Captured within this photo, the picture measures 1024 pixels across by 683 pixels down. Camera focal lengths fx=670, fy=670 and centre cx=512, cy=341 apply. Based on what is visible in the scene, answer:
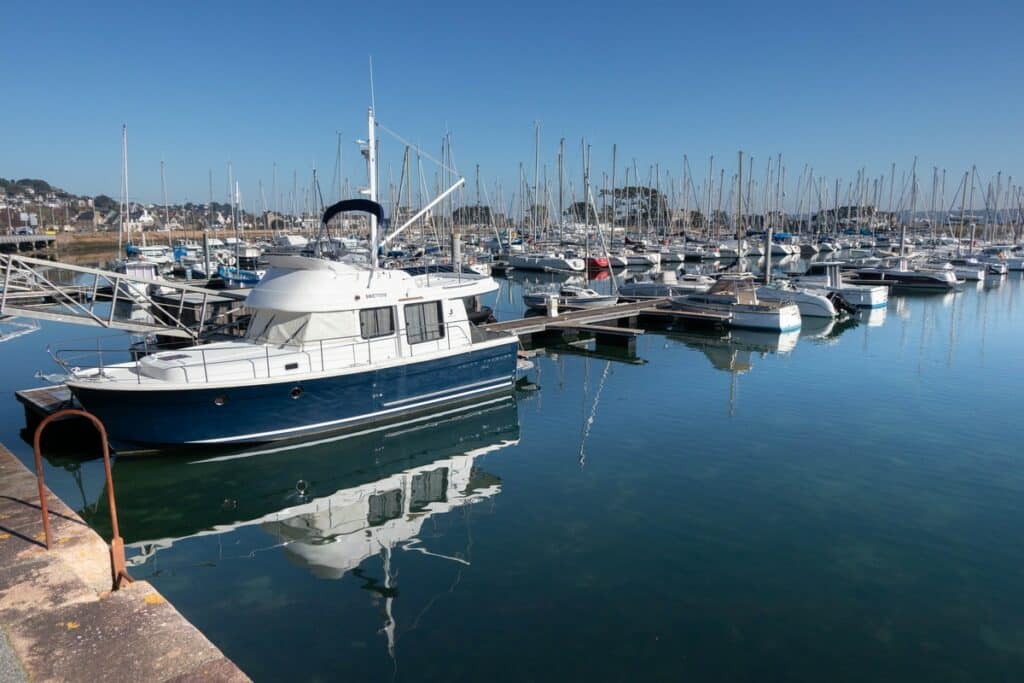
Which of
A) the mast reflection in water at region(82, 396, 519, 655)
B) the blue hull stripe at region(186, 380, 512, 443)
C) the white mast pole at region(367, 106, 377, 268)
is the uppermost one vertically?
the white mast pole at region(367, 106, 377, 268)

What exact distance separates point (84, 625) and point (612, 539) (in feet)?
21.9

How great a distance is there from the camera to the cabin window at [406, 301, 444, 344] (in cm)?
1568

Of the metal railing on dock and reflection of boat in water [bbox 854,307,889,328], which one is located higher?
the metal railing on dock

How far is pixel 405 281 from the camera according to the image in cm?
1566

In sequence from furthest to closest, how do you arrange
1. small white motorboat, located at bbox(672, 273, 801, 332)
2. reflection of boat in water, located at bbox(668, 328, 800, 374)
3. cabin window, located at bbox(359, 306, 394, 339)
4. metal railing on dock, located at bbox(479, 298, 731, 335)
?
1. small white motorboat, located at bbox(672, 273, 801, 332)
2. metal railing on dock, located at bbox(479, 298, 731, 335)
3. reflection of boat in water, located at bbox(668, 328, 800, 374)
4. cabin window, located at bbox(359, 306, 394, 339)

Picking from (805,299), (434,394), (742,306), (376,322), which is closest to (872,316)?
(805,299)

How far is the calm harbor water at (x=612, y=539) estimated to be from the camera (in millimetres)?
7426

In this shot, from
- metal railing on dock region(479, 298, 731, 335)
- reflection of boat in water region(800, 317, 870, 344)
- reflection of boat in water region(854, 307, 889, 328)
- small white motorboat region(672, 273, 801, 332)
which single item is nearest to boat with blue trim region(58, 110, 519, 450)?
metal railing on dock region(479, 298, 731, 335)

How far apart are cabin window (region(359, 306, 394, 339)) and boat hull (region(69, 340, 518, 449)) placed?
854mm

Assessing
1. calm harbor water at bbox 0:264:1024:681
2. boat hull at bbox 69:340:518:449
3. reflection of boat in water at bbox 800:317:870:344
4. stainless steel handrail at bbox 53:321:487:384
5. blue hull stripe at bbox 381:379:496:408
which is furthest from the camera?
reflection of boat in water at bbox 800:317:870:344

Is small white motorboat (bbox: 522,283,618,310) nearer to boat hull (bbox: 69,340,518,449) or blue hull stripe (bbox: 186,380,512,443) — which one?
blue hull stripe (bbox: 186,380,512,443)

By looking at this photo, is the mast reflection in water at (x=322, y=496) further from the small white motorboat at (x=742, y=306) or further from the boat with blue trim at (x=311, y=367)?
the small white motorboat at (x=742, y=306)

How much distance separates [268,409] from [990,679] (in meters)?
12.1

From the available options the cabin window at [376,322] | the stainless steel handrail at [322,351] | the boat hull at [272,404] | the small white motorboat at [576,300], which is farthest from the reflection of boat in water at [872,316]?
the cabin window at [376,322]
